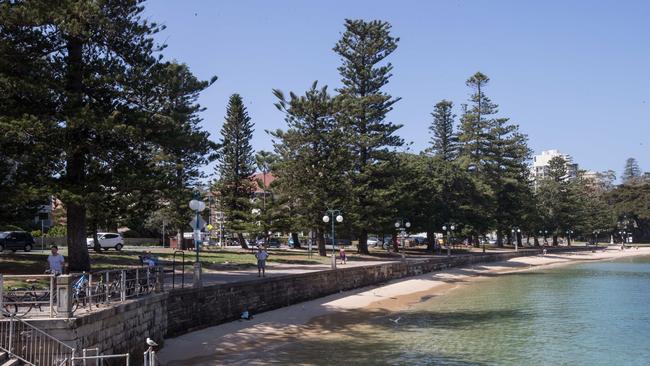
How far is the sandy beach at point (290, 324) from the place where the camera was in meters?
17.1

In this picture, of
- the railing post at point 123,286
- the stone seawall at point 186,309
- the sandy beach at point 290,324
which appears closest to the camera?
the stone seawall at point 186,309

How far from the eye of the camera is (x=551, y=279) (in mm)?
47500

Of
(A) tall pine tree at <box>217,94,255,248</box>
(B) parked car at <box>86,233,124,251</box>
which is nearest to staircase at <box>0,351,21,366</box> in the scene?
(B) parked car at <box>86,233,124,251</box>

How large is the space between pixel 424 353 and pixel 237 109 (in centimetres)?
3778

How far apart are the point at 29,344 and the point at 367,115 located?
43.1m

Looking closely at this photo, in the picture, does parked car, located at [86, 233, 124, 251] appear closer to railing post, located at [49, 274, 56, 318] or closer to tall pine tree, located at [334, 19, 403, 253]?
tall pine tree, located at [334, 19, 403, 253]

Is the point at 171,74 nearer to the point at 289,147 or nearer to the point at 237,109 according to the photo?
the point at 289,147

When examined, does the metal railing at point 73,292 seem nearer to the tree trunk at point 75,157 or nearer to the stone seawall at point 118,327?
the stone seawall at point 118,327

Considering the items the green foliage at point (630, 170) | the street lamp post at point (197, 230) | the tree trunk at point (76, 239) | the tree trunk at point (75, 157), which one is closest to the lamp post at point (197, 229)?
the street lamp post at point (197, 230)

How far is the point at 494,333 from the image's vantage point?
2225cm

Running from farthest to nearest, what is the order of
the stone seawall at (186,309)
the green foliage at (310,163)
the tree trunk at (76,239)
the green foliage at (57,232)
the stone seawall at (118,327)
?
1. the green foliage at (57,232)
2. the green foliage at (310,163)
3. the tree trunk at (76,239)
4. the stone seawall at (186,309)
5. the stone seawall at (118,327)

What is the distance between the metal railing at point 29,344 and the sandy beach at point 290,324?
5.02 metres

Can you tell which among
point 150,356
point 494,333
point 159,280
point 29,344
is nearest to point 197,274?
point 159,280

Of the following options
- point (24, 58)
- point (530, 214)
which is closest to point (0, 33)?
point (24, 58)
